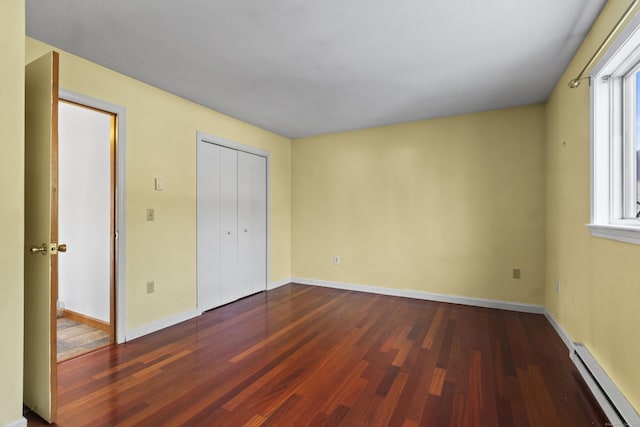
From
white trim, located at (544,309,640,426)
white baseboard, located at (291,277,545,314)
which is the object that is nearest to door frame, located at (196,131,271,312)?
white baseboard, located at (291,277,545,314)

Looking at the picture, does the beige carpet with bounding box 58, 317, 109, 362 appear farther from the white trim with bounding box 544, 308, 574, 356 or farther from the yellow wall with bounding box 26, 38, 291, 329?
the white trim with bounding box 544, 308, 574, 356

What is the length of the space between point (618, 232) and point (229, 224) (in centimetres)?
361

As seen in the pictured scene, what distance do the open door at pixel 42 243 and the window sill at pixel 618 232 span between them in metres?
3.05

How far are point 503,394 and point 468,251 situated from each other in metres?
2.07

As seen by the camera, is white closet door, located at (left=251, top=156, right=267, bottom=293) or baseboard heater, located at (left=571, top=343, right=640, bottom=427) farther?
white closet door, located at (left=251, top=156, right=267, bottom=293)

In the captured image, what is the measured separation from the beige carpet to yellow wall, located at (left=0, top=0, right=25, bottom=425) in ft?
3.40

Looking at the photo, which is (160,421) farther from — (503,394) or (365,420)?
(503,394)

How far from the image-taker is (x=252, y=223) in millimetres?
4316

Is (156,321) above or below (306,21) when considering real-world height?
below

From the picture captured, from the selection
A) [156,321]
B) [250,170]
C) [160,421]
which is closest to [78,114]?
[250,170]

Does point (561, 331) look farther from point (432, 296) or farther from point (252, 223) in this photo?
point (252, 223)

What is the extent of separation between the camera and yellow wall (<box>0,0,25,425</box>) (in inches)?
58.2

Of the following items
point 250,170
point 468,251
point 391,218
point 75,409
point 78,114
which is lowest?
point 75,409

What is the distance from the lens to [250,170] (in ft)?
13.9
